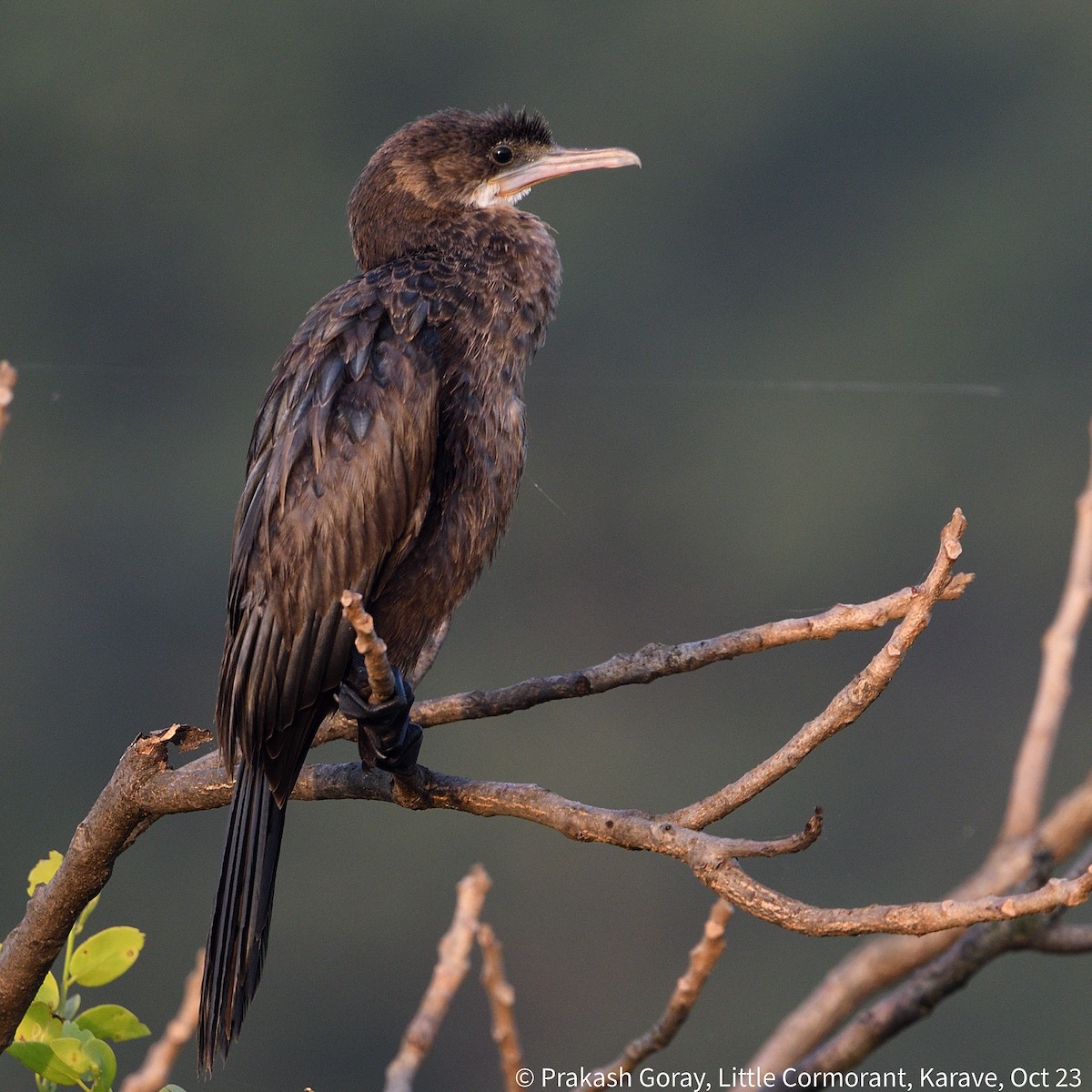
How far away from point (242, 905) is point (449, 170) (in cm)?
112

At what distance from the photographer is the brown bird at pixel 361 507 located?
6.47 feet

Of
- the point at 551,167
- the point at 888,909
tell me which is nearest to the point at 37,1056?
the point at 888,909

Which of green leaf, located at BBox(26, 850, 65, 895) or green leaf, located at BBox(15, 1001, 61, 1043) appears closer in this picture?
green leaf, located at BBox(15, 1001, 61, 1043)

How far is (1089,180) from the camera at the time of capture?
45.0 ft

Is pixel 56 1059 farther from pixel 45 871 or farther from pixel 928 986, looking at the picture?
pixel 928 986

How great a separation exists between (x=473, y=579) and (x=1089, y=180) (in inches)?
499

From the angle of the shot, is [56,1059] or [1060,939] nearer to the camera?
[56,1059]

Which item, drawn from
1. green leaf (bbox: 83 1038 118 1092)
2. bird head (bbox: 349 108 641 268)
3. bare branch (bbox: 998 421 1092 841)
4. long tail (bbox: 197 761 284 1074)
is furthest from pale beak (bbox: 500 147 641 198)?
green leaf (bbox: 83 1038 118 1092)

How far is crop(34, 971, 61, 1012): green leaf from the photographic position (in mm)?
1668

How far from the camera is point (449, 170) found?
2477 millimetres

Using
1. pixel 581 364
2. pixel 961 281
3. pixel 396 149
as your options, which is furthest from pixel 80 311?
pixel 396 149

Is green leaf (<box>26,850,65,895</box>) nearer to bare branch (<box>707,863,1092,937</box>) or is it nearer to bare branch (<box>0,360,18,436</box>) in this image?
bare branch (<box>0,360,18,436</box>)

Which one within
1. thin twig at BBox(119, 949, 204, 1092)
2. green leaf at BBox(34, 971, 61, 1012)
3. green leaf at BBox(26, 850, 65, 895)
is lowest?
thin twig at BBox(119, 949, 204, 1092)

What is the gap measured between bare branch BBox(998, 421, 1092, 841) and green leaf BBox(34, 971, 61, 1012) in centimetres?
127
